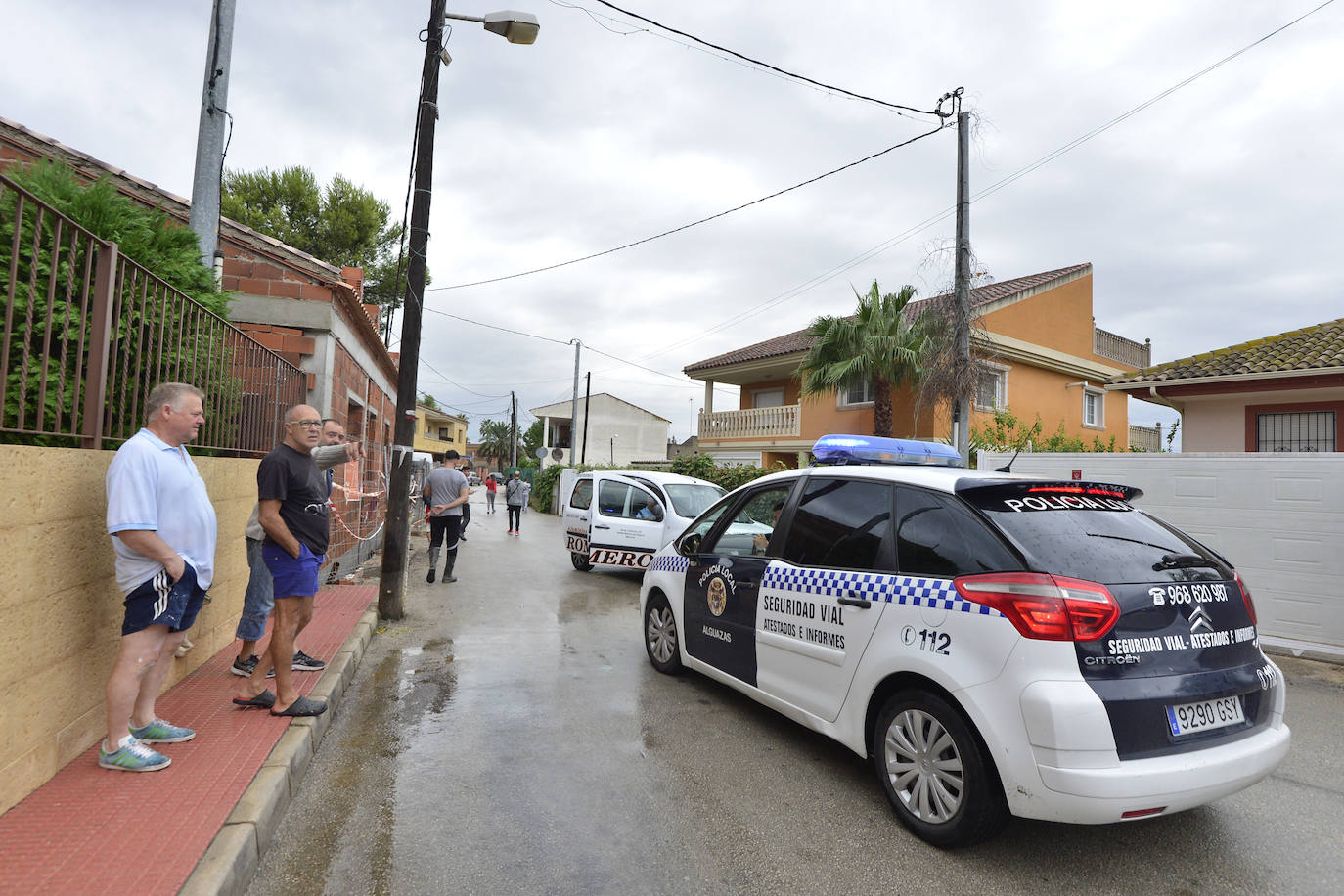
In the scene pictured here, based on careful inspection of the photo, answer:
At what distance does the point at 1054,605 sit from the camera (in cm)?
276

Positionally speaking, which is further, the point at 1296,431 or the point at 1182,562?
the point at 1296,431

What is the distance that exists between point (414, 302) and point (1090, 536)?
22.3 ft

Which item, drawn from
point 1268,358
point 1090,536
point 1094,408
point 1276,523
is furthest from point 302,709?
point 1094,408

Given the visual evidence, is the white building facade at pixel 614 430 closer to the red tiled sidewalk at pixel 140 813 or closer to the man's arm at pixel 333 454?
the man's arm at pixel 333 454

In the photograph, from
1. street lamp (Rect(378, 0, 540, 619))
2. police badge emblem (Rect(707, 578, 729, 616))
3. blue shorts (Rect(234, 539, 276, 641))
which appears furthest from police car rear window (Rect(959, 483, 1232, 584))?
street lamp (Rect(378, 0, 540, 619))

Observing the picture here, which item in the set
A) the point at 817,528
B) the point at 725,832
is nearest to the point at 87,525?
the point at 725,832

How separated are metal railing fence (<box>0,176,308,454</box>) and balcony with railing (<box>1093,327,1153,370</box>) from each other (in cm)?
2299

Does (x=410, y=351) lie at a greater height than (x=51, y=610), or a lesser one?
greater

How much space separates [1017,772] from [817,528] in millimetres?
1573

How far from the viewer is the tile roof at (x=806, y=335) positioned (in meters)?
18.8

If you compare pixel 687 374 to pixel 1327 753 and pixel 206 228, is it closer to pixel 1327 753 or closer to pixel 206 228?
pixel 206 228

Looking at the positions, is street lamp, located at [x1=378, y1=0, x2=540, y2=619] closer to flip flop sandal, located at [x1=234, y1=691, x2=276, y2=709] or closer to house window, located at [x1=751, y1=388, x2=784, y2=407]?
flip flop sandal, located at [x1=234, y1=691, x2=276, y2=709]

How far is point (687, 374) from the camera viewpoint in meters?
25.8

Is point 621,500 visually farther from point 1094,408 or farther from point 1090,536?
point 1094,408
